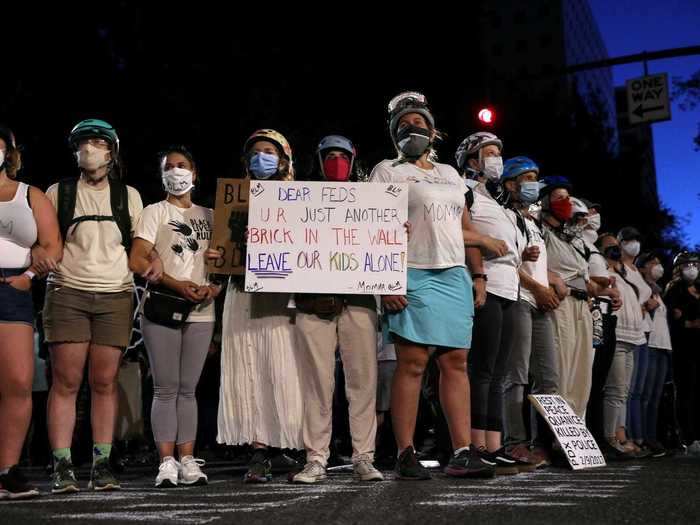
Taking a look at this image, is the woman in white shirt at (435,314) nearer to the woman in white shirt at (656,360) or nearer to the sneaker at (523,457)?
the sneaker at (523,457)

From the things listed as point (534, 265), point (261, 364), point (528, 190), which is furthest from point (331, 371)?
point (528, 190)

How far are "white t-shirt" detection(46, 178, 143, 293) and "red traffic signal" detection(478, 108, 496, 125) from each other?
833 centimetres

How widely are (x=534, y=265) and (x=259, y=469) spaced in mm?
2820

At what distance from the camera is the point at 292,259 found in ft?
19.5

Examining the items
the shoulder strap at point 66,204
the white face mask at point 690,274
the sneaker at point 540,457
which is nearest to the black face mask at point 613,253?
the white face mask at point 690,274

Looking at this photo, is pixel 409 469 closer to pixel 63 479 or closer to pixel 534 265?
pixel 63 479

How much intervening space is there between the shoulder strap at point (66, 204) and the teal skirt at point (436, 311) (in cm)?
192

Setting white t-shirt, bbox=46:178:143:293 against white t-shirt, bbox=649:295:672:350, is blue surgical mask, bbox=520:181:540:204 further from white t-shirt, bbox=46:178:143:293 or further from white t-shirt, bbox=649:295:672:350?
white t-shirt, bbox=649:295:672:350

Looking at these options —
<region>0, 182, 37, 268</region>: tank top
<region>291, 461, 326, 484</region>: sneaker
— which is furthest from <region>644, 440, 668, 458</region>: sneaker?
<region>0, 182, 37, 268</region>: tank top

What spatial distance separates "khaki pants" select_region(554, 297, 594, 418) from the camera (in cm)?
802

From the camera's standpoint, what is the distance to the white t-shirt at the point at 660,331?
34.4ft

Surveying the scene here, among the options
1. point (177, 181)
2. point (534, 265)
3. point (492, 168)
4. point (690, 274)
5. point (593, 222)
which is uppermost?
point (593, 222)

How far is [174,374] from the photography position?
5902 mm

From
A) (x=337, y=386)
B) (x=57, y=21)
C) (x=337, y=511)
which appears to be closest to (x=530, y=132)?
(x=57, y=21)
